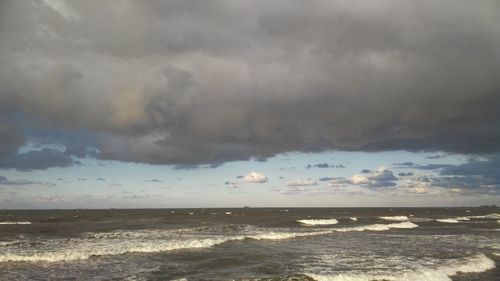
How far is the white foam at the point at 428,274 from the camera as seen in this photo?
18266 millimetres

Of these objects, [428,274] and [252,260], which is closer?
[428,274]

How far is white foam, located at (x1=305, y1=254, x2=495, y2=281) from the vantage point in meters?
18.3

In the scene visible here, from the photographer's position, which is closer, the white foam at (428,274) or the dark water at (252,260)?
the white foam at (428,274)

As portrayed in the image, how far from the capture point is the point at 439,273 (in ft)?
64.8

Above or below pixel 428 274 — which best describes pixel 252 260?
above

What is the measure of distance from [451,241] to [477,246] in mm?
3514

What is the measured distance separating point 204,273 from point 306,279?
17.0ft

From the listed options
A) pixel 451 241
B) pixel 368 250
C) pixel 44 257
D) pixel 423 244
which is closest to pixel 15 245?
pixel 44 257

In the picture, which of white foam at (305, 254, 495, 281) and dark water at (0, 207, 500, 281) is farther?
dark water at (0, 207, 500, 281)

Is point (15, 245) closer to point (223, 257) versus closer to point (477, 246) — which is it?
point (223, 257)

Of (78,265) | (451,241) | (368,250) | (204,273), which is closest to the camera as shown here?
(204,273)

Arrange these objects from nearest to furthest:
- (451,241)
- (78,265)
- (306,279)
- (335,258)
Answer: (306,279)
(78,265)
(335,258)
(451,241)

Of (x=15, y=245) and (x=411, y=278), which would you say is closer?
(x=411, y=278)

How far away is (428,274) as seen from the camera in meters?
19.3
